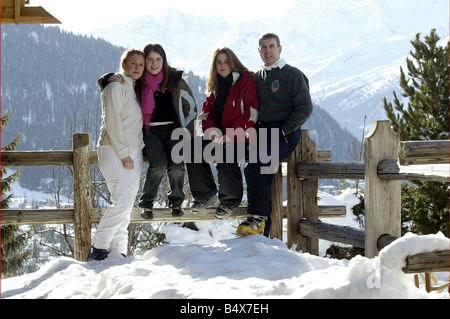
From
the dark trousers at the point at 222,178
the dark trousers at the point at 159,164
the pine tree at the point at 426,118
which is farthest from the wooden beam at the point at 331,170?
the pine tree at the point at 426,118

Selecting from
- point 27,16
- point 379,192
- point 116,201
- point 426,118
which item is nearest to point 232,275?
point 116,201

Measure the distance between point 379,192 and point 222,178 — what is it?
1361 millimetres

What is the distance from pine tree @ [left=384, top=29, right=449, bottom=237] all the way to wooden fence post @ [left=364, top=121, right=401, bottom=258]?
12282 millimetres

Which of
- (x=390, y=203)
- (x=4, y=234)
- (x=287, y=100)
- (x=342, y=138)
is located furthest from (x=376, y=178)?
(x=342, y=138)

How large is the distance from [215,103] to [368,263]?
2705 mm

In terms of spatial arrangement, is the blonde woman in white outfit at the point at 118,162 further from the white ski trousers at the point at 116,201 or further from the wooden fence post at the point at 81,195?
the wooden fence post at the point at 81,195

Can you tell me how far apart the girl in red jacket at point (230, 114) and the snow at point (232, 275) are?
2.04ft

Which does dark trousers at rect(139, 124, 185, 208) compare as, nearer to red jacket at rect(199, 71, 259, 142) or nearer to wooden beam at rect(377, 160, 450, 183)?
red jacket at rect(199, 71, 259, 142)

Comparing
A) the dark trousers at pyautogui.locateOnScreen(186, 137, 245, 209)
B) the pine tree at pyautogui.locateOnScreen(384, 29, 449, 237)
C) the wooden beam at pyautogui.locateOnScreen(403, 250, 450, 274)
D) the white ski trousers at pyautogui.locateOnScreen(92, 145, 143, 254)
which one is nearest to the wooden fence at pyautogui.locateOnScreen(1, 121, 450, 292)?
the dark trousers at pyautogui.locateOnScreen(186, 137, 245, 209)

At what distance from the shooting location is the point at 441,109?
1747 cm

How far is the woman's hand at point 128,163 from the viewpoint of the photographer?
445 cm

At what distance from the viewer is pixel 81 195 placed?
204 inches

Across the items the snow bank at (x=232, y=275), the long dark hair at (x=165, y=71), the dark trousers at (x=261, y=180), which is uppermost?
the long dark hair at (x=165, y=71)
